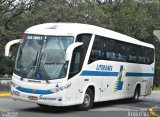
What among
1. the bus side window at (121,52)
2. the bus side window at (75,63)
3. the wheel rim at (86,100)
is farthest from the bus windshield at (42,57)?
the bus side window at (121,52)

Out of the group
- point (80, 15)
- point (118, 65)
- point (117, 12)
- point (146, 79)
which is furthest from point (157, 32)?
point (117, 12)

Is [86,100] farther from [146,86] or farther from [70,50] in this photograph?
[146,86]

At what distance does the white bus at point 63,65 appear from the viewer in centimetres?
1562

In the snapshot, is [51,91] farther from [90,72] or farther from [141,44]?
[141,44]

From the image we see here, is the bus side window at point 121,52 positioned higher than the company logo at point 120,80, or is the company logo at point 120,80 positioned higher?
the bus side window at point 121,52

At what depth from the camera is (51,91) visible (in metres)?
15.5

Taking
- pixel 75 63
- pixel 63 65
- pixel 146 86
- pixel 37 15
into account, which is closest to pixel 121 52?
pixel 75 63

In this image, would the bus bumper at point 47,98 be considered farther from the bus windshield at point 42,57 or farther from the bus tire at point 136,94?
the bus tire at point 136,94

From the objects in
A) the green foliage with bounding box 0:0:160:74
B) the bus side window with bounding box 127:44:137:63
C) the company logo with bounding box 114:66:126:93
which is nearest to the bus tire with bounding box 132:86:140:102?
the bus side window with bounding box 127:44:137:63

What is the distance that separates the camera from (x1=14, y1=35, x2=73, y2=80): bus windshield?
51.7ft

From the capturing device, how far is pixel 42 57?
52.5 feet

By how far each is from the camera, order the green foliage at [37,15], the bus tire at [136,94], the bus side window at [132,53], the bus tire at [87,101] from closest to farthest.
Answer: the bus tire at [87,101], the bus side window at [132,53], the bus tire at [136,94], the green foliage at [37,15]

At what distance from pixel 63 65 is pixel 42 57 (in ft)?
2.84

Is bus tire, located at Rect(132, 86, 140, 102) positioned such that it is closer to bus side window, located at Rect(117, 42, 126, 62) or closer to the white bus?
bus side window, located at Rect(117, 42, 126, 62)
